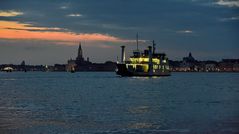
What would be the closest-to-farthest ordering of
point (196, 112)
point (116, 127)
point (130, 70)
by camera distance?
point (116, 127), point (196, 112), point (130, 70)

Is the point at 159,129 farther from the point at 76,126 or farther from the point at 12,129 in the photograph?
the point at 12,129

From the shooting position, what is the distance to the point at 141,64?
15725 cm

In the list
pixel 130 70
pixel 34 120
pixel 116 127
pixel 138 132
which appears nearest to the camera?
pixel 138 132

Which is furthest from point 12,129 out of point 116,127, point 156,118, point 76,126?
point 156,118

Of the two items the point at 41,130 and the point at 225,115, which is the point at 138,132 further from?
the point at 225,115

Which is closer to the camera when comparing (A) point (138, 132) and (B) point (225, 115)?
(A) point (138, 132)

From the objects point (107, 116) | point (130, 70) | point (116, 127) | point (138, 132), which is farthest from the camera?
point (130, 70)

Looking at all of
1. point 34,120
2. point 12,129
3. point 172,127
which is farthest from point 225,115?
point 12,129

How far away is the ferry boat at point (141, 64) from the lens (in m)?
154

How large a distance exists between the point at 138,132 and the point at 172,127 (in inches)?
127

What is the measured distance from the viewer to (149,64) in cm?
15850

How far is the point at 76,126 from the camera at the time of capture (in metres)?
29.9

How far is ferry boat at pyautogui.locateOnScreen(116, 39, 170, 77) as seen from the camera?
506 ft

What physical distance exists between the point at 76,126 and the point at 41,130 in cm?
276
